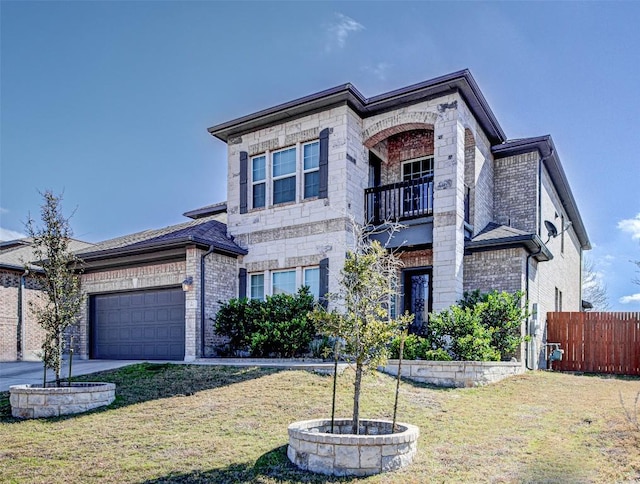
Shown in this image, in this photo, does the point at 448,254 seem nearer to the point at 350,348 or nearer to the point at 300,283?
the point at 300,283

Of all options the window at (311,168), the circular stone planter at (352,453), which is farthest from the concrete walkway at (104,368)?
the window at (311,168)

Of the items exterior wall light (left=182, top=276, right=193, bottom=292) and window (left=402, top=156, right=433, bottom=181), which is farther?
window (left=402, top=156, right=433, bottom=181)

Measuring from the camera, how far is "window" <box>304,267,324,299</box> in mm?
14078

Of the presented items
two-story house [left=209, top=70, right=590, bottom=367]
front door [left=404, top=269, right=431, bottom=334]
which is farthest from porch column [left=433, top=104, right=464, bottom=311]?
front door [left=404, top=269, right=431, bottom=334]

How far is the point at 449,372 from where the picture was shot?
1063 centimetres

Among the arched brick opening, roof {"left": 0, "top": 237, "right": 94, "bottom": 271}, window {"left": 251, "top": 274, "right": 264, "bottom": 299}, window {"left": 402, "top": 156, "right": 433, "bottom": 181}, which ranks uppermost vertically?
the arched brick opening

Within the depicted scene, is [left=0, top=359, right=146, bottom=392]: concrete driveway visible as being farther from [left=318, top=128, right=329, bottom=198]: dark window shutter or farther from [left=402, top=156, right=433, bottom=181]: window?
[left=402, top=156, right=433, bottom=181]: window

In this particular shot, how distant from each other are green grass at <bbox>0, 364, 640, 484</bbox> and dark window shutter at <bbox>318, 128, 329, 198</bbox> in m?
5.47

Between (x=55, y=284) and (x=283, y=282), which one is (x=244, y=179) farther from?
(x=55, y=284)

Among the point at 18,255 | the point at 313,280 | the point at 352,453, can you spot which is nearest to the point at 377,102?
the point at 313,280

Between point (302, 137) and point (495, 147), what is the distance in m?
5.90

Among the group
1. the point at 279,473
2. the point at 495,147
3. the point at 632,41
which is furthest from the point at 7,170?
the point at 632,41

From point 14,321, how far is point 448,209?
13.5 metres

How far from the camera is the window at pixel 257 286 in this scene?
15.2m
